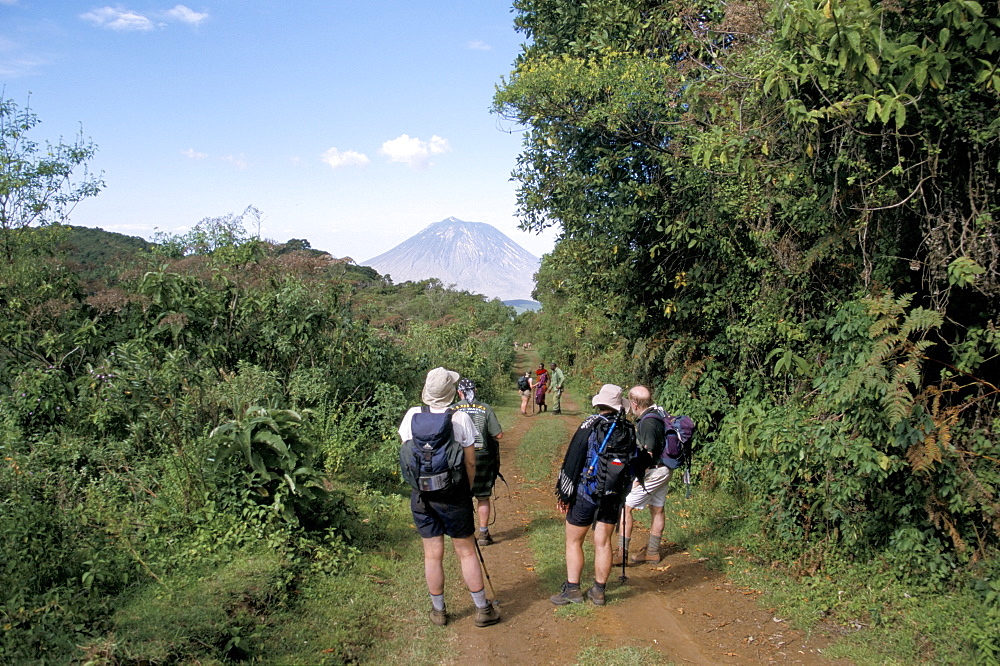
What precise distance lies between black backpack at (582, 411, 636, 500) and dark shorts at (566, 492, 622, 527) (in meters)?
0.07

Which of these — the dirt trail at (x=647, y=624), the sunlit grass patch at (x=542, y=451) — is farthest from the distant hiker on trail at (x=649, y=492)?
the sunlit grass patch at (x=542, y=451)

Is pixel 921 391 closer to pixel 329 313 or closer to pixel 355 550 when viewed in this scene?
pixel 355 550

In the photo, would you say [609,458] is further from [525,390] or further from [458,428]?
[525,390]

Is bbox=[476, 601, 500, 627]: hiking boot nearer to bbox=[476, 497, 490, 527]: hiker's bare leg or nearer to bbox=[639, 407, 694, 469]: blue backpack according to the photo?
bbox=[476, 497, 490, 527]: hiker's bare leg

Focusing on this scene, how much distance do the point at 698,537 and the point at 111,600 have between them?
18.9ft

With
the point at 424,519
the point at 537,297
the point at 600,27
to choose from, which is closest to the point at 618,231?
the point at 600,27

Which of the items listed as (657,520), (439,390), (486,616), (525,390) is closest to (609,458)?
(439,390)

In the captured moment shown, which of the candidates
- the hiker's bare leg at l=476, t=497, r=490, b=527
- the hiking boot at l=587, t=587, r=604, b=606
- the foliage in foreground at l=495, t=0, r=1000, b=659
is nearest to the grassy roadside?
the foliage in foreground at l=495, t=0, r=1000, b=659

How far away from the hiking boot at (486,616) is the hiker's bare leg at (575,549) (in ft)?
2.28

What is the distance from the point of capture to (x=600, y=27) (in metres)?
9.70

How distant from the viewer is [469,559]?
4910mm

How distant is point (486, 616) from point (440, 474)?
129 centimetres

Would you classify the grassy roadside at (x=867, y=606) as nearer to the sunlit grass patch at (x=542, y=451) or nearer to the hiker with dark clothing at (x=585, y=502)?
the hiker with dark clothing at (x=585, y=502)

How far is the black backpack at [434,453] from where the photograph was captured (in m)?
4.67
